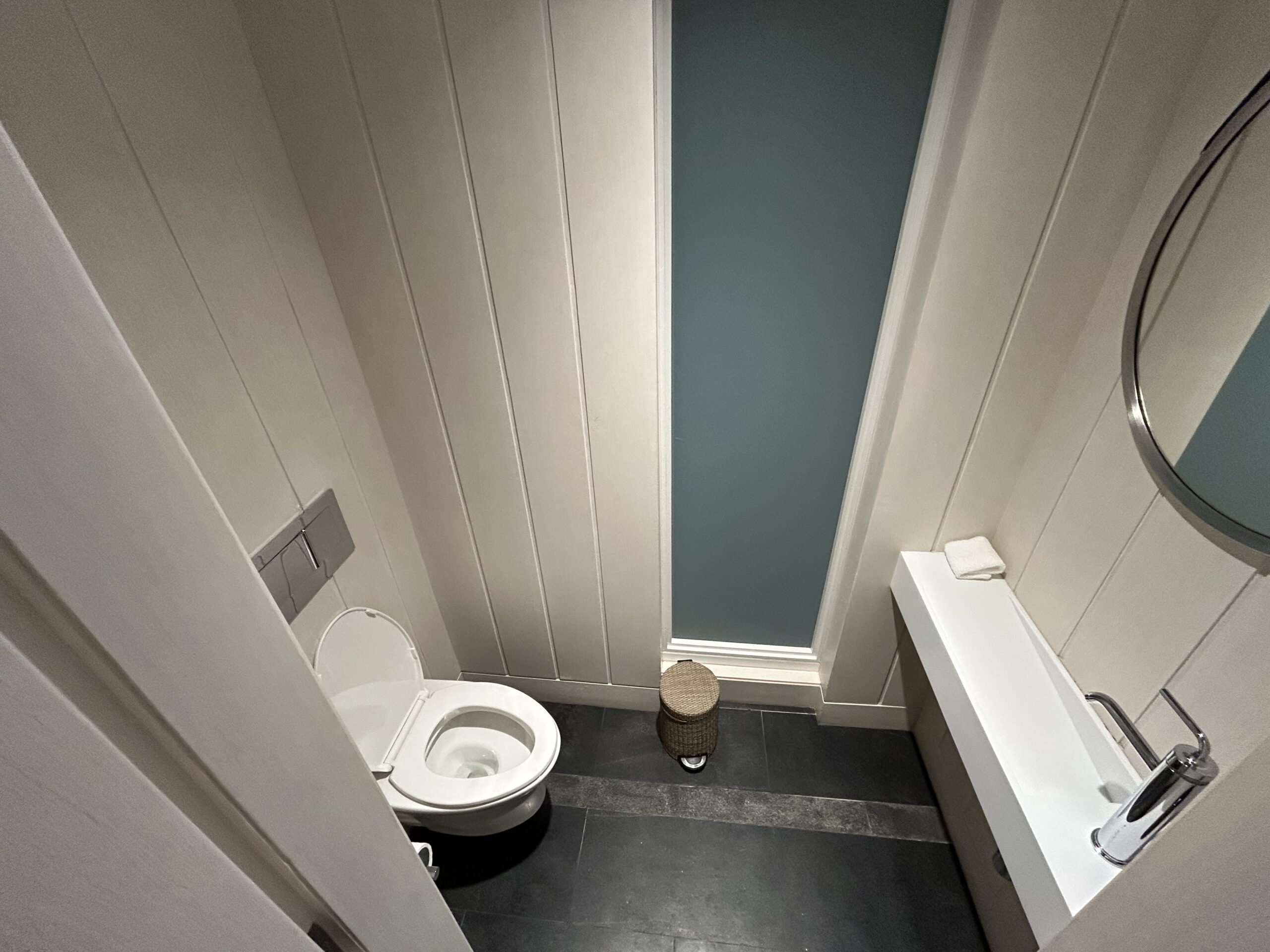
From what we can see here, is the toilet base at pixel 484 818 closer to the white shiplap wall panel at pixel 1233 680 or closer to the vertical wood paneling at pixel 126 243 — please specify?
the vertical wood paneling at pixel 126 243

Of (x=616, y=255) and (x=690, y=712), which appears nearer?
(x=616, y=255)

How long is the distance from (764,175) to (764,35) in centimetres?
24

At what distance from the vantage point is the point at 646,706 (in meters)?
2.09

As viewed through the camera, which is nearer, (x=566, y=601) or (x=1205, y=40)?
(x=1205, y=40)

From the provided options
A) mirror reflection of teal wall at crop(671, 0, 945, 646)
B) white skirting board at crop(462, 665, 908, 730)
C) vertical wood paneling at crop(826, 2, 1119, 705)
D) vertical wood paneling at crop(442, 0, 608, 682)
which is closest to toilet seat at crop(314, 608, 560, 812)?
white skirting board at crop(462, 665, 908, 730)

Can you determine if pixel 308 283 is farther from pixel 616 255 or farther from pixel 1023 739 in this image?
pixel 1023 739

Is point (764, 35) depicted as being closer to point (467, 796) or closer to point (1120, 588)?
point (1120, 588)

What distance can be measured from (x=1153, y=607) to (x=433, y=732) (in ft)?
5.48

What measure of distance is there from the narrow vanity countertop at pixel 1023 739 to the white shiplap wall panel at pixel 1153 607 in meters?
0.09

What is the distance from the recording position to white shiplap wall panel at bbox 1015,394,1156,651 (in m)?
1.07

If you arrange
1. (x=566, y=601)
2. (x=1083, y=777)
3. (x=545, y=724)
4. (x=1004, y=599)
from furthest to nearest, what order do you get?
(x=566, y=601), (x=545, y=724), (x=1004, y=599), (x=1083, y=777)

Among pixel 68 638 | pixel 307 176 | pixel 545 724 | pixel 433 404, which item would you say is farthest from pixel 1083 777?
pixel 307 176

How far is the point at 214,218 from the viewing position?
3.24ft

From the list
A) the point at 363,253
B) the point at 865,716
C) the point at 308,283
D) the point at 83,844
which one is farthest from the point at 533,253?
the point at 865,716
